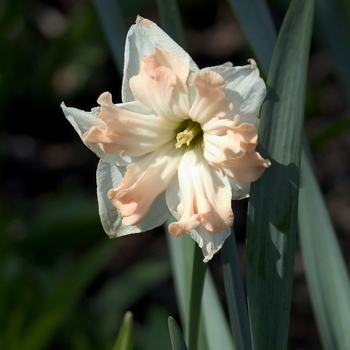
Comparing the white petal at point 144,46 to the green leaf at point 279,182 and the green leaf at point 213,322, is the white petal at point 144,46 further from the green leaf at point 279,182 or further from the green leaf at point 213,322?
the green leaf at point 213,322

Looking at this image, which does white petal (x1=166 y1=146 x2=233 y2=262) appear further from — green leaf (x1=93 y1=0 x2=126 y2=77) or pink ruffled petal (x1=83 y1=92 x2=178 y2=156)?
green leaf (x1=93 y1=0 x2=126 y2=77)

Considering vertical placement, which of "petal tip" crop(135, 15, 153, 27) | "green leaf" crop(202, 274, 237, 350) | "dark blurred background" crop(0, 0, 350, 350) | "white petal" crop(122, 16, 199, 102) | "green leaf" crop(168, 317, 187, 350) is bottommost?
"dark blurred background" crop(0, 0, 350, 350)

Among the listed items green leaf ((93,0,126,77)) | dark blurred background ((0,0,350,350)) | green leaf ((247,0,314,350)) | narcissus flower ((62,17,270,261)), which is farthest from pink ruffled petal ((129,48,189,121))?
dark blurred background ((0,0,350,350))

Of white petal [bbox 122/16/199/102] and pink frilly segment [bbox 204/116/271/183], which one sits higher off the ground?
white petal [bbox 122/16/199/102]

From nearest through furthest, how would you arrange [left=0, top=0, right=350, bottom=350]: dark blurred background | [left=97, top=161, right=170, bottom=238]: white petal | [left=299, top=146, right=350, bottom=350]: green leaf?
[left=97, top=161, right=170, bottom=238]: white petal
[left=299, top=146, right=350, bottom=350]: green leaf
[left=0, top=0, right=350, bottom=350]: dark blurred background

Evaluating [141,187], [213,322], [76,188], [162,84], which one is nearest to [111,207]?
[141,187]

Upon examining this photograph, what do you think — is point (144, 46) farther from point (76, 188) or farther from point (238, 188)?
point (76, 188)

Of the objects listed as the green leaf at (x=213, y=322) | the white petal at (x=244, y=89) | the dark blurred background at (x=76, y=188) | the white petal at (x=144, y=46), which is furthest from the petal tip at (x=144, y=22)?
the dark blurred background at (x=76, y=188)

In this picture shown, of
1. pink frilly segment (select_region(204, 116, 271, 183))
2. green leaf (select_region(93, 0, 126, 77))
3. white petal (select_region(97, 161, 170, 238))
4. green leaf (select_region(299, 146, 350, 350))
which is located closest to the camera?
pink frilly segment (select_region(204, 116, 271, 183))
